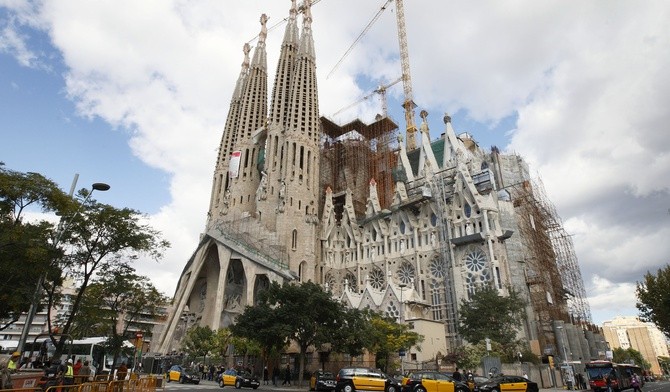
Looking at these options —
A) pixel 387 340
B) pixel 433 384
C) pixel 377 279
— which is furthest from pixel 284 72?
pixel 433 384

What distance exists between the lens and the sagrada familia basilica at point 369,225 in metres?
42.6

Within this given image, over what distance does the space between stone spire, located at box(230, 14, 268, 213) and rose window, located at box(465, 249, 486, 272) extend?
2970 centimetres

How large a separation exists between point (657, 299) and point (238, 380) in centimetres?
2701

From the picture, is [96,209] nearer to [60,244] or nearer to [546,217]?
[60,244]

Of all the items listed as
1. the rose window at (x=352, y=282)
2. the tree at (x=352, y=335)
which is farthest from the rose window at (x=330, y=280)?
the tree at (x=352, y=335)

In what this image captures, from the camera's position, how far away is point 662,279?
88.7 ft

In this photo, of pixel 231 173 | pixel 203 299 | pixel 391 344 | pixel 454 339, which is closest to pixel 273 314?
pixel 391 344

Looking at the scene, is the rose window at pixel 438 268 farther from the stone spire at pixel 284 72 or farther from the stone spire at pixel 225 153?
the stone spire at pixel 225 153

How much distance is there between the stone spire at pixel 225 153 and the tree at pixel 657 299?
49.3 metres

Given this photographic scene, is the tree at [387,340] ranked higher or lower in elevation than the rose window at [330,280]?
lower

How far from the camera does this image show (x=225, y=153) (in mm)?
65125

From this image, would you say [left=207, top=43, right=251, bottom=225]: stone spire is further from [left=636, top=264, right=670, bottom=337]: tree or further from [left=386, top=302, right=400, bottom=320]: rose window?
[left=636, top=264, right=670, bottom=337]: tree

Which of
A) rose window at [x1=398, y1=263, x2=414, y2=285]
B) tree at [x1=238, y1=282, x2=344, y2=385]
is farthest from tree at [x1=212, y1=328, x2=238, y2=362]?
rose window at [x1=398, y1=263, x2=414, y2=285]

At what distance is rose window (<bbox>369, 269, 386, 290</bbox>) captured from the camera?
50.8m
